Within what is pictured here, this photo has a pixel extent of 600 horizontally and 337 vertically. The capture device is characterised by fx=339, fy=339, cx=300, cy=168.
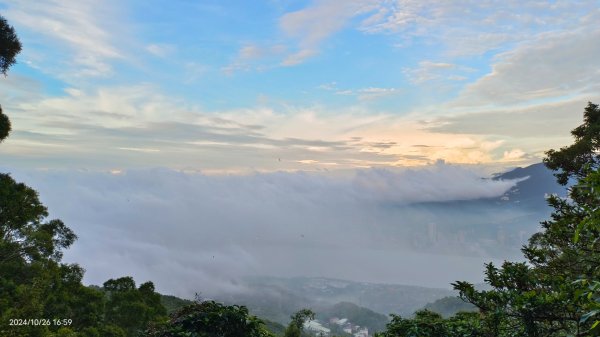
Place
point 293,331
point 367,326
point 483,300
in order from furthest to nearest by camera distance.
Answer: point 367,326, point 293,331, point 483,300

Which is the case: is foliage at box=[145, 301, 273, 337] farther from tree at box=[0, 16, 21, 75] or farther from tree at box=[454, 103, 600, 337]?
tree at box=[0, 16, 21, 75]

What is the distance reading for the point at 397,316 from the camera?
14695 mm

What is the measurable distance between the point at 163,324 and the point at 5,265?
21.2 meters

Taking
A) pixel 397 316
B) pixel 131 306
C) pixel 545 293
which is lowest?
pixel 131 306

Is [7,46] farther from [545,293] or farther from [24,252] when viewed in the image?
[545,293]

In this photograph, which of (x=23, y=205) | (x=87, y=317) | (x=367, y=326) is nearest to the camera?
(x=23, y=205)

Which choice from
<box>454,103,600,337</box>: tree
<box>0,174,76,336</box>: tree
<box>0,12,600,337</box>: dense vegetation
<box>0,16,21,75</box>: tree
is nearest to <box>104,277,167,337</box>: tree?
<box>0,12,600,337</box>: dense vegetation

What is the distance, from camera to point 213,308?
871 centimetres

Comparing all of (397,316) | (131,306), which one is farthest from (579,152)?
(131,306)

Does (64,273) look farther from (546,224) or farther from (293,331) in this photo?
(546,224)

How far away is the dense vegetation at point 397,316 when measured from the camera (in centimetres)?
727

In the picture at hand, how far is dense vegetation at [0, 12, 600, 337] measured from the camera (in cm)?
727

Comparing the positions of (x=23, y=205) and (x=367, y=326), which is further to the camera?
(x=367, y=326)

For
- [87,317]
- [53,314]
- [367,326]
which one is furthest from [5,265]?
[367,326]
